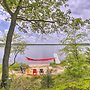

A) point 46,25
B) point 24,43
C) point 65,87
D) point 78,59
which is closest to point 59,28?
point 46,25

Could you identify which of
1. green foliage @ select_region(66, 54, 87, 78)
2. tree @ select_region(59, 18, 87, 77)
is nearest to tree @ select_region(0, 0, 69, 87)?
tree @ select_region(59, 18, 87, 77)

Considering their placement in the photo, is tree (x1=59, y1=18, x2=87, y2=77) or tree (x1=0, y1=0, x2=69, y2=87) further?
tree (x1=59, y1=18, x2=87, y2=77)

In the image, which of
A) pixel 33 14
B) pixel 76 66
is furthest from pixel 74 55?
pixel 33 14

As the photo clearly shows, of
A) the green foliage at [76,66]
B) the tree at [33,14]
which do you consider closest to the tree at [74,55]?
the green foliage at [76,66]

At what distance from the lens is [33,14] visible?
246 inches

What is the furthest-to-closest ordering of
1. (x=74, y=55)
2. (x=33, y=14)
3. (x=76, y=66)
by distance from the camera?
1. (x=74, y=55)
2. (x=76, y=66)
3. (x=33, y=14)

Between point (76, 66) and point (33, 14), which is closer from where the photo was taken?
point (33, 14)

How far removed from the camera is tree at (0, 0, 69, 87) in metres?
5.86

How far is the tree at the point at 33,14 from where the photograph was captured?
5860mm

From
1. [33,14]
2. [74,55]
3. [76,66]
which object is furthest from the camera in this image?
[74,55]

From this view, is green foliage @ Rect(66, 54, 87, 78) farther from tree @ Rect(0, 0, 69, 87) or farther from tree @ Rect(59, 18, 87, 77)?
tree @ Rect(0, 0, 69, 87)

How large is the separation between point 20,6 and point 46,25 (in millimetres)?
951

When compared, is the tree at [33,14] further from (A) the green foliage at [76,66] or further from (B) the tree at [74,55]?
(A) the green foliage at [76,66]

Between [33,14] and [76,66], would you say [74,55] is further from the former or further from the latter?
[33,14]
